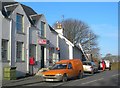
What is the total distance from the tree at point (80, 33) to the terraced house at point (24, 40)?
38.3m

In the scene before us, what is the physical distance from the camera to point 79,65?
28562mm

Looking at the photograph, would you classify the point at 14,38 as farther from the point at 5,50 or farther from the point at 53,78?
the point at 53,78

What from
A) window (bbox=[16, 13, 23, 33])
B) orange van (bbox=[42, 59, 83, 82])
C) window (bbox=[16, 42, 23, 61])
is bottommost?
orange van (bbox=[42, 59, 83, 82])

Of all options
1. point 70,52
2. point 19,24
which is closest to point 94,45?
point 70,52

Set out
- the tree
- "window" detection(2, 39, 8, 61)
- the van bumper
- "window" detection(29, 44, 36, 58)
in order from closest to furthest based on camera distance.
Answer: the van bumper, "window" detection(2, 39, 8, 61), "window" detection(29, 44, 36, 58), the tree

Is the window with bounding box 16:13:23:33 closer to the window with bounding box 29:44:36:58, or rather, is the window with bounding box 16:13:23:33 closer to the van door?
the window with bounding box 29:44:36:58

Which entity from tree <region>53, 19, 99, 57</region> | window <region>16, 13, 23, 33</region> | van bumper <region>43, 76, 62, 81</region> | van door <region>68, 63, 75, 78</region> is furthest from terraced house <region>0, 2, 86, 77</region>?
tree <region>53, 19, 99, 57</region>

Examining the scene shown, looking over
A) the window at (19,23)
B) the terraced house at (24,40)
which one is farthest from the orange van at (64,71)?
the window at (19,23)

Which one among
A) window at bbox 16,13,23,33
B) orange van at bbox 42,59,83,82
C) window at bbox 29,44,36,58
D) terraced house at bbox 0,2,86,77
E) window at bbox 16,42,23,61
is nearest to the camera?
orange van at bbox 42,59,83,82

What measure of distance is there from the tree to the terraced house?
38.3m

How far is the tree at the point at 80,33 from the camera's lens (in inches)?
3066

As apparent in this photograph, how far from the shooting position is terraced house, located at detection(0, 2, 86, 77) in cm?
2750

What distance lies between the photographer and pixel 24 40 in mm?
30781

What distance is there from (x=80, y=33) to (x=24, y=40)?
49271mm
